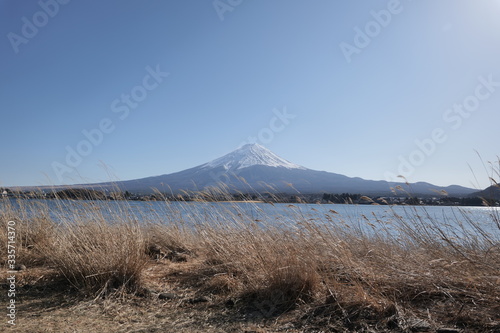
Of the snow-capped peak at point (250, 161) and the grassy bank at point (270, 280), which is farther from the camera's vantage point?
the snow-capped peak at point (250, 161)

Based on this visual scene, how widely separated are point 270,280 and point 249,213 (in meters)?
1.87

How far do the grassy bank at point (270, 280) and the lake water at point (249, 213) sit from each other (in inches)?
2.7

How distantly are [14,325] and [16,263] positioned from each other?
2.03 m

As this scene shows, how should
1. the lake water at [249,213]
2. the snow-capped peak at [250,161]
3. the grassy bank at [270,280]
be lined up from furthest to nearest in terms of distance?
the snow-capped peak at [250,161] < the lake water at [249,213] < the grassy bank at [270,280]

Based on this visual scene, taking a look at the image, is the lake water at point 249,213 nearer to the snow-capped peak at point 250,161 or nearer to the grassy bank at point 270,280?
the grassy bank at point 270,280

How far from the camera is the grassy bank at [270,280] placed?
2332 mm

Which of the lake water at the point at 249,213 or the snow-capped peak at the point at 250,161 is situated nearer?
the lake water at the point at 249,213

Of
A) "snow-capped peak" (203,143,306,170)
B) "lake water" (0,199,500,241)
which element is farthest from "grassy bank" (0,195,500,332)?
"snow-capped peak" (203,143,306,170)

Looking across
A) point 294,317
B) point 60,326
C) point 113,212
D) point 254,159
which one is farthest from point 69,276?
point 254,159

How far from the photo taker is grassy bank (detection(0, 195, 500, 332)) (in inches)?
91.8

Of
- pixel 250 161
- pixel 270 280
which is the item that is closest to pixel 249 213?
pixel 270 280

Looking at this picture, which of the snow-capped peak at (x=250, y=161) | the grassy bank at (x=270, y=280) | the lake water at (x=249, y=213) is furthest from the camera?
the snow-capped peak at (x=250, y=161)

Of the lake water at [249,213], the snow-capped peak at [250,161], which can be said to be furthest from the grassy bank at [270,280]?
the snow-capped peak at [250,161]

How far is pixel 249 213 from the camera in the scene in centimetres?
466
